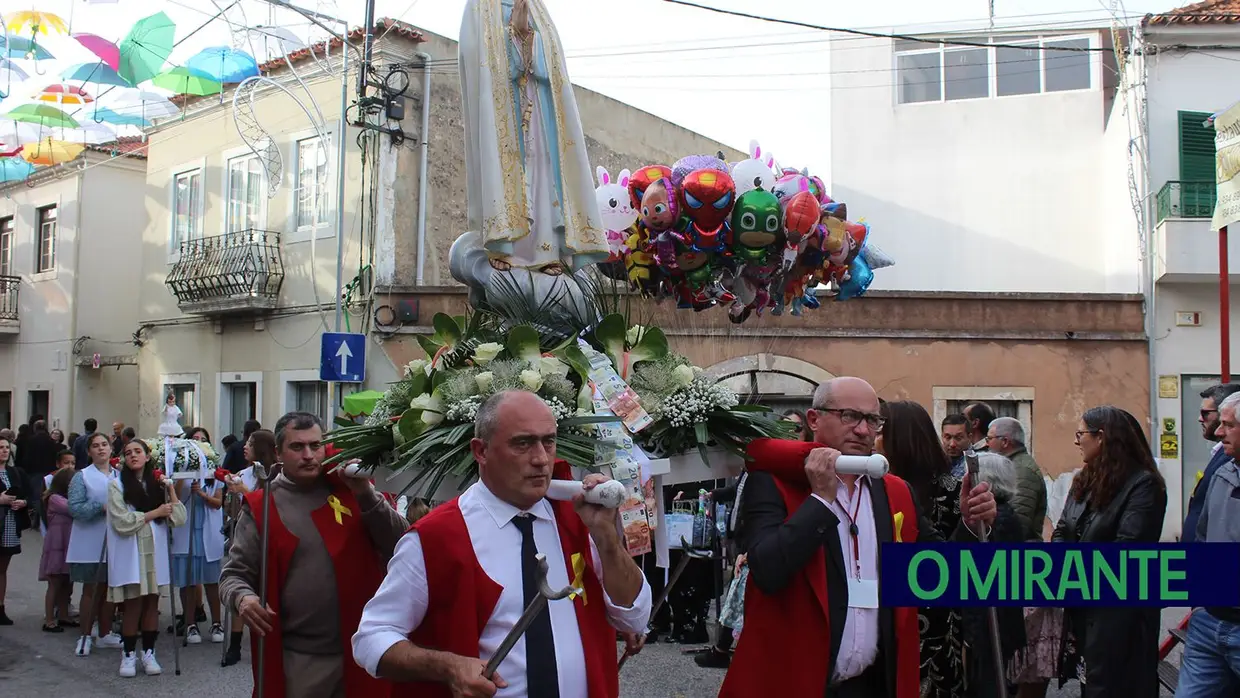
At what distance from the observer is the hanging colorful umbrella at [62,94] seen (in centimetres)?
1848

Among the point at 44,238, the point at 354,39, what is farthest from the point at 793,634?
the point at 44,238

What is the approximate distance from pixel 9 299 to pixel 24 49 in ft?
42.7

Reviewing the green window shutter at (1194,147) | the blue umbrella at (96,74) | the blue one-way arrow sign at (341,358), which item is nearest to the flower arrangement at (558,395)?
the blue one-way arrow sign at (341,358)

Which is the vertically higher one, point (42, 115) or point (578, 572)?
point (42, 115)

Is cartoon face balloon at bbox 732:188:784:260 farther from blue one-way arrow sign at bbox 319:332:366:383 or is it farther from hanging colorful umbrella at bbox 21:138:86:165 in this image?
hanging colorful umbrella at bbox 21:138:86:165

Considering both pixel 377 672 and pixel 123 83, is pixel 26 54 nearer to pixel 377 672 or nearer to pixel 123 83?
pixel 123 83

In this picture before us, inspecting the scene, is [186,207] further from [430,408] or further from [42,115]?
[430,408]

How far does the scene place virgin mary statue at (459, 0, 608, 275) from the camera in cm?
Result: 438

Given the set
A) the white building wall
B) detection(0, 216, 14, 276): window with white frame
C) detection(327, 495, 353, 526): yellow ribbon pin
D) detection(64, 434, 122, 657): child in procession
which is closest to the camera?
detection(327, 495, 353, 526): yellow ribbon pin

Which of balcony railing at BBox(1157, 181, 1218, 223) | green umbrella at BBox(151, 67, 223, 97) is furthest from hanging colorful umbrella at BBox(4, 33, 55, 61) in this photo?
balcony railing at BBox(1157, 181, 1218, 223)

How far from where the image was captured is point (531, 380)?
131 inches

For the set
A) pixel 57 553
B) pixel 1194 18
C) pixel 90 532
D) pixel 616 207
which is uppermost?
pixel 1194 18

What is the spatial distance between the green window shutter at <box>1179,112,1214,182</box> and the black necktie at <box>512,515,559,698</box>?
16530 mm

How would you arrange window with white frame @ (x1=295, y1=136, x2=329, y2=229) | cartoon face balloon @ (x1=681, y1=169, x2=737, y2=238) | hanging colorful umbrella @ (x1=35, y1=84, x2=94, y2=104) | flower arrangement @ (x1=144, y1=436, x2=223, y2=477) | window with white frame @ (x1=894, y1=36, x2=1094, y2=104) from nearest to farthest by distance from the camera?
1. cartoon face balloon @ (x1=681, y1=169, x2=737, y2=238)
2. flower arrangement @ (x1=144, y1=436, x2=223, y2=477)
3. hanging colorful umbrella @ (x1=35, y1=84, x2=94, y2=104)
4. window with white frame @ (x1=295, y1=136, x2=329, y2=229)
5. window with white frame @ (x1=894, y1=36, x2=1094, y2=104)
